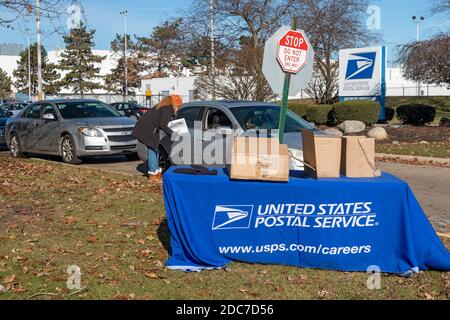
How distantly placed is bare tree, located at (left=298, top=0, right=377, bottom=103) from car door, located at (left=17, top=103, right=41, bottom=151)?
65.1 feet

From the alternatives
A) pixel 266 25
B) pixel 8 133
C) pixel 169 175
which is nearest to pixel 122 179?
pixel 169 175

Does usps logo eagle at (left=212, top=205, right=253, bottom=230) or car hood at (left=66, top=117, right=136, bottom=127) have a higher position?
car hood at (left=66, top=117, right=136, bottom=127)

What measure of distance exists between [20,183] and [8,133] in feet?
21.2

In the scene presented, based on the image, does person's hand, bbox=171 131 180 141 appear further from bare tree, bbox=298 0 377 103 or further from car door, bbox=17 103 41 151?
bare tree, bbox=298 0 377 103

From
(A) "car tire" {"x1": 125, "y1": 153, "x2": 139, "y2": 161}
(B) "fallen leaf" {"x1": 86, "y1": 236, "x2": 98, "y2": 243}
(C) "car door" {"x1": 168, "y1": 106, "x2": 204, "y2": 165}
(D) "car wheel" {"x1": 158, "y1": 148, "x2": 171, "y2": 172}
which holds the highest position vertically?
(C) "car door" {"x1": 168, "y1": 106, "x2": 204, "y2": 165}

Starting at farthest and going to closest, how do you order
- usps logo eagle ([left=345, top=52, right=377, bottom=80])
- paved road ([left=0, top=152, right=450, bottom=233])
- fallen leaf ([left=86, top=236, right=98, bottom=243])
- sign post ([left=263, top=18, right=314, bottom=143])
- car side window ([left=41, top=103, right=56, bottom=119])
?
usps logo eagle ([left=345, top=52, right=377, bottom=80]) → car side window ([left=41, top=103, right=56, bottom=119]) → paved road ([left=0, top=152, right=450, bottom=233]) → fallen leaf ([left=86, top=236, right=98, bottom=243]) → sign post ([left=263, top=18, right=314, bottom=143])

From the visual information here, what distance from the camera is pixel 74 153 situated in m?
14.3

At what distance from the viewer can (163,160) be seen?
1154 centimetres

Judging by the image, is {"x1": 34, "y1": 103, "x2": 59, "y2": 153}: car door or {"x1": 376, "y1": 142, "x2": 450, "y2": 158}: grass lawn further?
{"x1": 376, "y1": 142, "x2": 450, "y2": 158}: grass lawn

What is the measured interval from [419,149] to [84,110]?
9.05 meters

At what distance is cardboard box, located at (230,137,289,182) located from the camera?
5531 mm

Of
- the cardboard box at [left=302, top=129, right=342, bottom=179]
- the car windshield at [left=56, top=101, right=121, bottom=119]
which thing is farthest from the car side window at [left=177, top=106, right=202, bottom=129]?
the cardboard box at [left=302, top=129, right=342, bottom=179]

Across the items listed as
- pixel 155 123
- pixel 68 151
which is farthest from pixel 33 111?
pixel 155 123
